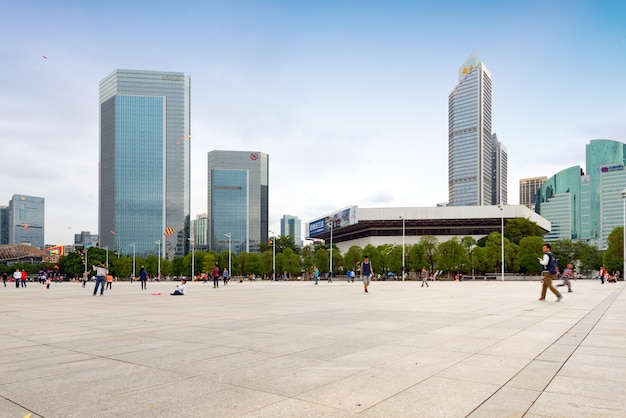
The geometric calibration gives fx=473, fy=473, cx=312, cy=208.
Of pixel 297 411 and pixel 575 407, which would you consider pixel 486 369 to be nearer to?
pixel 575 407

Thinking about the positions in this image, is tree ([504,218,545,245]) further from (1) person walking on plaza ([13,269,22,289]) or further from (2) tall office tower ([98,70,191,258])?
(2) tall office tower ([98,70,191,258])

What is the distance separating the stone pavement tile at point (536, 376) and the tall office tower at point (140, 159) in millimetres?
180265

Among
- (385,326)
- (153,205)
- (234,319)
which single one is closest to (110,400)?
(385,326)

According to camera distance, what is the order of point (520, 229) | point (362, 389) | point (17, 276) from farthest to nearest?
point (520, 229) < point (17, 276) < point (362, 389)

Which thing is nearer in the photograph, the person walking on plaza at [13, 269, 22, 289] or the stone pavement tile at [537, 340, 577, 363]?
the stone pavement tile at [537, 340, 577, 363]

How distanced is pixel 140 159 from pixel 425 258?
12803 centimetres

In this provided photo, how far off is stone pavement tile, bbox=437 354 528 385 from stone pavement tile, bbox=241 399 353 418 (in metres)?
1.78

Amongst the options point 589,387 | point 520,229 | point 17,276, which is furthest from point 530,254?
point 589,387

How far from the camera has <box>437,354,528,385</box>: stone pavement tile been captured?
5230 mm

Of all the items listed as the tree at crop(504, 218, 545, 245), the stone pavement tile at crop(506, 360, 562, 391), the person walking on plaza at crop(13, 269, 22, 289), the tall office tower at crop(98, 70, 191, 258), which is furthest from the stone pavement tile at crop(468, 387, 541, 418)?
Result: the tall office tower at crop(98, 70, 191, 258)

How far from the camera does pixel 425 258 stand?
263 feet

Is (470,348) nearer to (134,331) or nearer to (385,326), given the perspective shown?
(385,326)

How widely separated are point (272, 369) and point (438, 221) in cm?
10685

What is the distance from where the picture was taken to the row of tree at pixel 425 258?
254 feet
